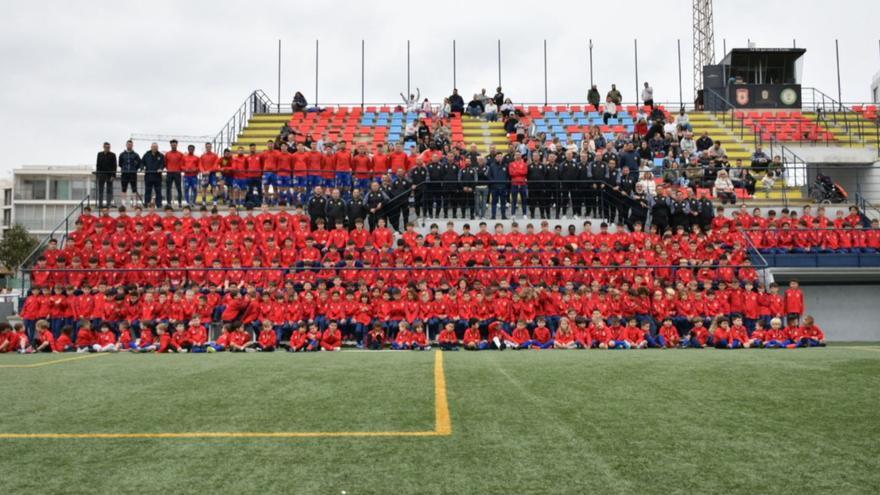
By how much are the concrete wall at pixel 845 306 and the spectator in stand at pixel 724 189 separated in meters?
3.81

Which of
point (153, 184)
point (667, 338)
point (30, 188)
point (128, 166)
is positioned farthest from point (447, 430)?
point (30, 188)

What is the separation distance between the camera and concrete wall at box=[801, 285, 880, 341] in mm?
17703

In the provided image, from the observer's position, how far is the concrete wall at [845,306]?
1770 cm

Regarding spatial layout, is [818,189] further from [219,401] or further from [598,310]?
[219,401]

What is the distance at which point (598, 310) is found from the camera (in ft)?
46.9

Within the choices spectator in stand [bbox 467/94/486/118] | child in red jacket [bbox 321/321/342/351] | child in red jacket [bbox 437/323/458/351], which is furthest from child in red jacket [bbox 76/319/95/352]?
spectator in stand [bbox 467/94/486/118]

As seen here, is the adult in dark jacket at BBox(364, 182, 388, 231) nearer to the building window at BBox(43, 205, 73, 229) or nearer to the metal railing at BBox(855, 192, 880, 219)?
the metal railing at BBox(855, 192, 880, 219)

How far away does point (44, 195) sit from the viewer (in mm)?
74188

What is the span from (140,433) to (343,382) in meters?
2.63

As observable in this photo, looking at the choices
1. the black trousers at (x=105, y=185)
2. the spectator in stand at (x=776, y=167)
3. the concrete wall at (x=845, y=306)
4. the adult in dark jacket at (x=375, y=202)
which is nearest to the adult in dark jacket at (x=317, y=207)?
the adult in dark jacket at (x=375, y=202)

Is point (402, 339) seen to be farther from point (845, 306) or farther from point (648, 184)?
point (845, 306)

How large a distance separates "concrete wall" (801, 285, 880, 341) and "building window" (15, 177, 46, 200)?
76.5 metres

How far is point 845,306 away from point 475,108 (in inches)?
768

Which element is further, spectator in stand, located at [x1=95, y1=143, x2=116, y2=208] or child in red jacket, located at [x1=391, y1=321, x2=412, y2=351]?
spectator in stand, located at [x1=95, y1=143, x2=116, y2=208]
